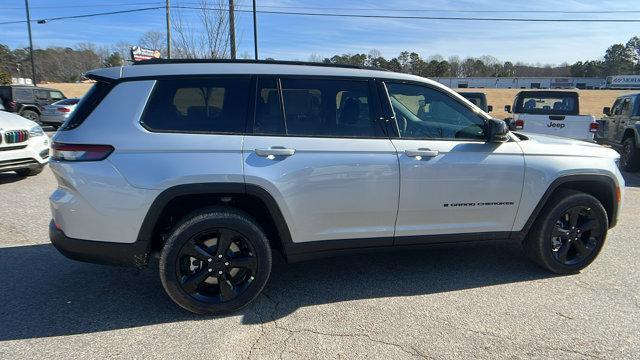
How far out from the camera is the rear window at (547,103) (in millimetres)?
10492

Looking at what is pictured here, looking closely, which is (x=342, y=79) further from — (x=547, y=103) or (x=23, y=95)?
(x=23, y=95)

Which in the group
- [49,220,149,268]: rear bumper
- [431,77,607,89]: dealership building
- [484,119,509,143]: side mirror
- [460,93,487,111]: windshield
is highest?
[431,77,607,89]: dealership building

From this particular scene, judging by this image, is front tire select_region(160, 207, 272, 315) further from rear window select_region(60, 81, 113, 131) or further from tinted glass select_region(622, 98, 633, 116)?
tinted glass select_region(622, 98, 633, 116)

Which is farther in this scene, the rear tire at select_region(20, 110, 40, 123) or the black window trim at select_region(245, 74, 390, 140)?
the rear tire at select_region(20, 110, 40, 123)

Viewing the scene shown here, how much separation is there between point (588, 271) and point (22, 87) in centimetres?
2121

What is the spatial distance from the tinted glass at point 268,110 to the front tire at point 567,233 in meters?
2.50

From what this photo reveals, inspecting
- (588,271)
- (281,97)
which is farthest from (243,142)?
(588,271)

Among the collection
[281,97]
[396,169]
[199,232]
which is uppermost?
[281,97]

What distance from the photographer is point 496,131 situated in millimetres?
3686

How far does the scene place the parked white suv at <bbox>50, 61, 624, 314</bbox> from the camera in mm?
3100

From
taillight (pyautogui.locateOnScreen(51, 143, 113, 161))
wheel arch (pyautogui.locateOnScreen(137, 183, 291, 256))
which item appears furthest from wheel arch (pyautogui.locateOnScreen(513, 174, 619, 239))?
taillight (pyautogui.locateOnScreen(51, 143, 113, 161))

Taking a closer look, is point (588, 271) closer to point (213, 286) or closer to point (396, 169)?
point (396, 169)

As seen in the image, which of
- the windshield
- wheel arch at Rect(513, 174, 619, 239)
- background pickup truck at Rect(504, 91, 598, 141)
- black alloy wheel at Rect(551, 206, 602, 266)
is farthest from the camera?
the windshield

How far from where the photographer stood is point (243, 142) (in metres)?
3.24
